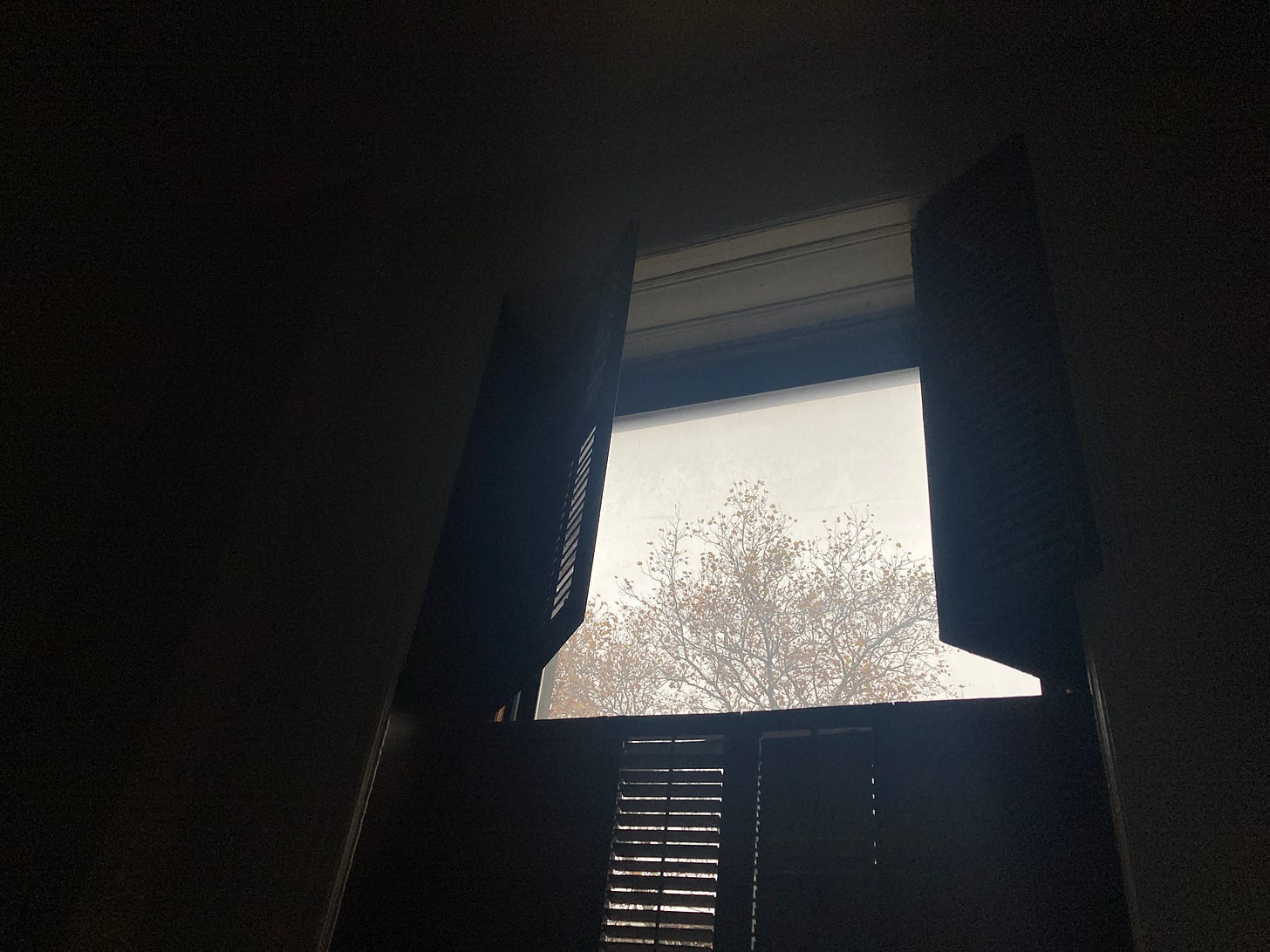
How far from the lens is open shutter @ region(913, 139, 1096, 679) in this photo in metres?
0.92

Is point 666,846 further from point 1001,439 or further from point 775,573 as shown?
point 1001,439

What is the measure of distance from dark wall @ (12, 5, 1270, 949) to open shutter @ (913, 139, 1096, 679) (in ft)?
0.28

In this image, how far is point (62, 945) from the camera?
1.08 metres

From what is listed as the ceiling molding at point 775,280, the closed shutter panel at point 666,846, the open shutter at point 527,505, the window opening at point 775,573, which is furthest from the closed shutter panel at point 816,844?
the ceiling molding at point 775,280

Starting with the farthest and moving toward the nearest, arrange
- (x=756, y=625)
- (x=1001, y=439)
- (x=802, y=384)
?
(x=802, y=384) < (x=756, y=625) < (x=1001, y=439)

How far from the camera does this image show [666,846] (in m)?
0.96

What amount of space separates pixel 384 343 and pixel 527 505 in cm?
59

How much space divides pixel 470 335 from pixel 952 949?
4.22 feet

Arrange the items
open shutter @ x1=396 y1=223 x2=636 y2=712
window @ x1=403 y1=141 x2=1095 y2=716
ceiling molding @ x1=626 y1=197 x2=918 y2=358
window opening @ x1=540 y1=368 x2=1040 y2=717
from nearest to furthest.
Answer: window @ x1=403 y1=141 x2=1095 y2=716 < open shutter @ x1=396 y1=223 x2=636 y2=712 < window opening @ x1=540 y1=368 x2=1040 y2=717 < ceiling molding @ x1=626 y1=197 x2=918 y2=358

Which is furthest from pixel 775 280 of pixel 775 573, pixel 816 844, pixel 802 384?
pixel 816 844

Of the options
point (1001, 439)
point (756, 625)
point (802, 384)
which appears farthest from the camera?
point (802, 384)

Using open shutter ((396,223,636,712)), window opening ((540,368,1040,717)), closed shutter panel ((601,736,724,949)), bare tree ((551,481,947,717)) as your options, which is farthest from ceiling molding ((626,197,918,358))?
closed shutter panel ((601,736,724,949))

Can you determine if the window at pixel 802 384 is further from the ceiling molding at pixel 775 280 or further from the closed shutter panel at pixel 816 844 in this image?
the closed shutter panel at pixel 816 844

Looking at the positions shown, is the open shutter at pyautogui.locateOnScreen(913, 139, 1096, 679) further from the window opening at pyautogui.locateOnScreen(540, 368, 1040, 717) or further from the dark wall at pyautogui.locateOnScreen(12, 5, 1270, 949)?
the window opening at pyautogui.locateOnScreen(540, 368, 1040, 717)
